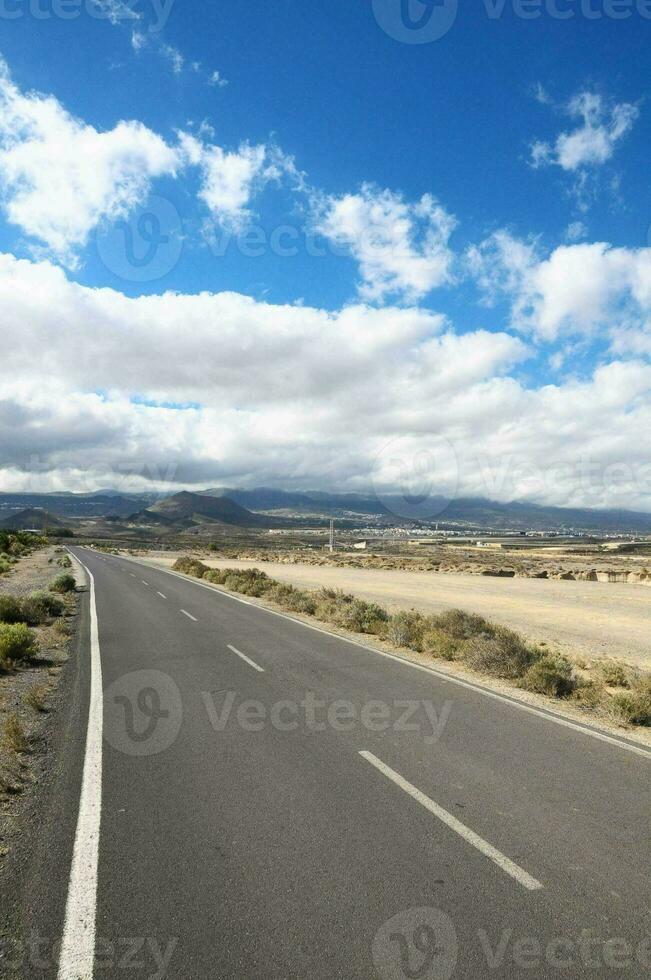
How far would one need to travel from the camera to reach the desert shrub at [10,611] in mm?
16156

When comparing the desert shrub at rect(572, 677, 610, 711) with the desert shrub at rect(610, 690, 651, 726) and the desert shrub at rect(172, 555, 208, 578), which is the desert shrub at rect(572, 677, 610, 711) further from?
the desert shrub at rect(172, 555, 208, 578)

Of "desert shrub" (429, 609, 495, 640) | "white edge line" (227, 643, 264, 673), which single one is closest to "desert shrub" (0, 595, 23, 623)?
"white edge line" (227, 643, 264, 673)

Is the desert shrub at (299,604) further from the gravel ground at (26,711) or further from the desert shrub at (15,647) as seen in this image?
the desert shrub at (15,647)

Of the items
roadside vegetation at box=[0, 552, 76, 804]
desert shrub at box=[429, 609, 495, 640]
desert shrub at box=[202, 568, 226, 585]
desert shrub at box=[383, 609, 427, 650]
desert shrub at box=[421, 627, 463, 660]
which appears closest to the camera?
Answer: roadside vegetation at box=[0, 552, 76, 804]

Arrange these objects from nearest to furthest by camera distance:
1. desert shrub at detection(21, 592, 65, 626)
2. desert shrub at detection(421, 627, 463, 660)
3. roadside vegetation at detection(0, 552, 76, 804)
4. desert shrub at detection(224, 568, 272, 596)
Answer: roadside vegetation at detection(0, 552, 76, 804), desert shrub at detection(421, 627, 463, 660), desert shrub at detection(21, 592, 65, 626), desert shrub at detection(224, 568, 272, 596)

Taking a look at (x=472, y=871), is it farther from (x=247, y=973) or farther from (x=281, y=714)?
(x=281, y=714)

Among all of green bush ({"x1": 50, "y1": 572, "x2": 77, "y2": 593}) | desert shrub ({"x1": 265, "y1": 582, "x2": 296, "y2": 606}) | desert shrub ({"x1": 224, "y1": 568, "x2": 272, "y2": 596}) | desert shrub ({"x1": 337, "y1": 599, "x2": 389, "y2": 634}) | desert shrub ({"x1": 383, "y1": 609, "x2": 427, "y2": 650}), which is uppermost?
desert shrub ({"x1": 383, "y1": 609, "x2": 427, "y2": 650})

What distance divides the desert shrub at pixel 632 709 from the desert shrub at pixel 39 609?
15.7 metres

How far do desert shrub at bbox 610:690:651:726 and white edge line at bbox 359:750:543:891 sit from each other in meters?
4.46

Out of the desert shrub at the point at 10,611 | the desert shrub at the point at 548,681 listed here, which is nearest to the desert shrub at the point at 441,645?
the desert shrub at the point at 548,681

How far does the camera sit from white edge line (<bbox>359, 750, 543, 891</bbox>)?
14.4 ft

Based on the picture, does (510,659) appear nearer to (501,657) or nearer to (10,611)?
(501,657)

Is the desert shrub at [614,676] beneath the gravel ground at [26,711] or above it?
beneath

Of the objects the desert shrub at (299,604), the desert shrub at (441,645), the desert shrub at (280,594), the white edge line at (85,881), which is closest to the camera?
the white edge line at (85,881)
